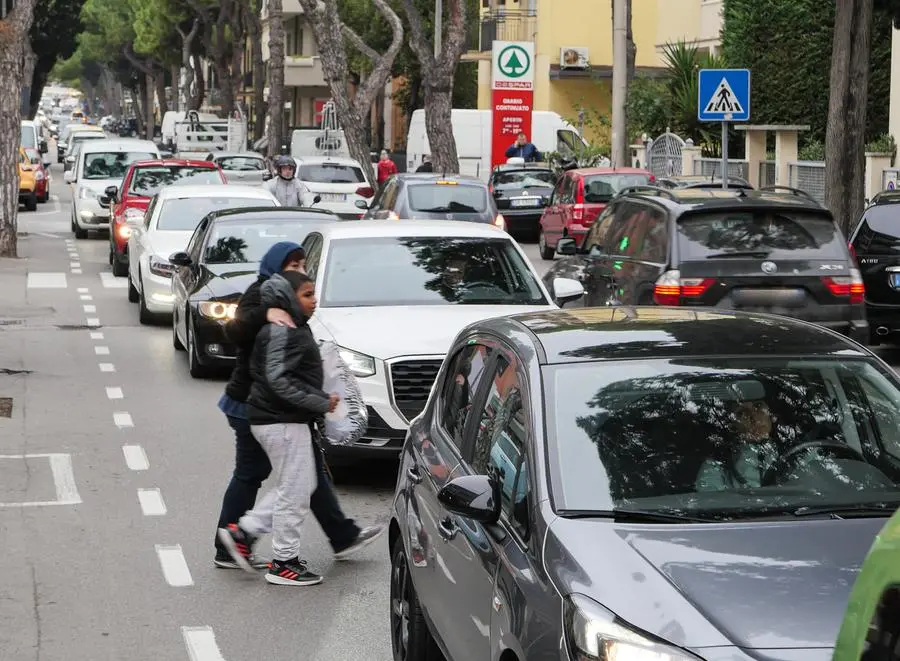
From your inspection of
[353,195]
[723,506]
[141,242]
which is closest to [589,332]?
[723,506]

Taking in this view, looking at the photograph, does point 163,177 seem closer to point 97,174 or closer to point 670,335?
point 97,174

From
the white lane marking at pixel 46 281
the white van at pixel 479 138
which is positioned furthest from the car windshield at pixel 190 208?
the white van at pixel 479 138

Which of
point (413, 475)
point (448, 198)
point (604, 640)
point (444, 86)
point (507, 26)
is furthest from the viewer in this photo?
point (507, 26)

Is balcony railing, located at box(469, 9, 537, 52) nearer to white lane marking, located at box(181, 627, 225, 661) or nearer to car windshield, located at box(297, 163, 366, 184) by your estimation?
car windshield, located at box(297, 163, 366, 184)

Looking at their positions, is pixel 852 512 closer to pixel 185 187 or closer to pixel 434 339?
pixel 434 339

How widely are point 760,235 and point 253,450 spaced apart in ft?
20.2

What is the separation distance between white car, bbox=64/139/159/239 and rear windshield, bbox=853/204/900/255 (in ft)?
62.6

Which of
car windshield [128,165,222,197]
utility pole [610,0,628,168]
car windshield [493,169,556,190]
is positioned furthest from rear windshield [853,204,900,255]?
car windshield [493,169,556,190]

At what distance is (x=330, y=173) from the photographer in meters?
33.7

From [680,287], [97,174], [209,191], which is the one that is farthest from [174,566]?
[97,174]

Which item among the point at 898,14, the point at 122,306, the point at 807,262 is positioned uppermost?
the point at 898,14

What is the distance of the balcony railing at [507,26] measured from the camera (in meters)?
57.1

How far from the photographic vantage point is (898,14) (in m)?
23.9

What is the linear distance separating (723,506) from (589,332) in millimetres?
1013
